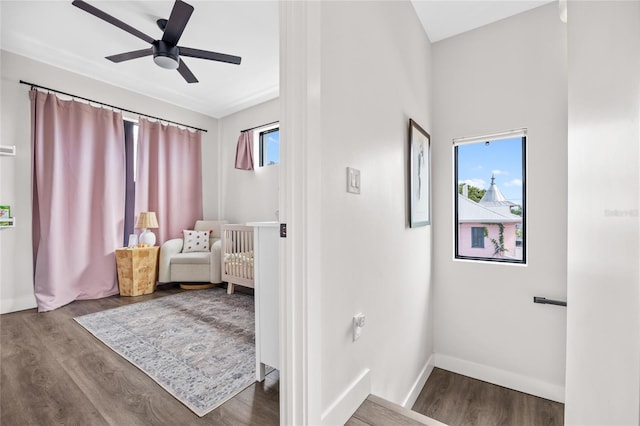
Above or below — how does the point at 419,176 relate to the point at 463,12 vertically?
below

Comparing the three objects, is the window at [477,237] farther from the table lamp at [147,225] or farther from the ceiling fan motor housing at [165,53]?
the table lamp at [147,225]

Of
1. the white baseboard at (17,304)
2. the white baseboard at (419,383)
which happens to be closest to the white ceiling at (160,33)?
the white baseboard at (17,304)

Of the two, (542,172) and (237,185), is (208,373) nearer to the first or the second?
(542,172)

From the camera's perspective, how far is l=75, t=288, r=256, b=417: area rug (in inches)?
64.2

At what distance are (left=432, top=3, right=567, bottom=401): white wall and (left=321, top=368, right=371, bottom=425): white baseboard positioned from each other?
1408mm

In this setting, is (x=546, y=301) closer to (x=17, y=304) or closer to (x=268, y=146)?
(x=268, y=146)

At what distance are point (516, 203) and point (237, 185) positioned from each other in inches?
148

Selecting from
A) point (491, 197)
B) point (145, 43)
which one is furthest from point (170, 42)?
point (491, 197)

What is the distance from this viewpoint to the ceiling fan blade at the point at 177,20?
196cm

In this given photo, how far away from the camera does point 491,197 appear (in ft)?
7.93

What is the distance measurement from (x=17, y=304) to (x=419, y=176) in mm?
4062

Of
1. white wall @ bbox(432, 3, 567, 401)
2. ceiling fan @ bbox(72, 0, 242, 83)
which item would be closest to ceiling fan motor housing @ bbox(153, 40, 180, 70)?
ceiling fan @ bbox(72, 0, 242, 83)

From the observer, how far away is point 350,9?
1344mm

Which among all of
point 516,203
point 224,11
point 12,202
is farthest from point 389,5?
point 12,202
